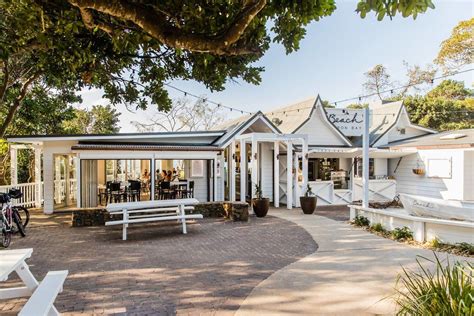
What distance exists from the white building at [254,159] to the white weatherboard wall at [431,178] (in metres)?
0.05

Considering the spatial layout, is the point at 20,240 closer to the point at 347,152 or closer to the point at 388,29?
the point at 347,152

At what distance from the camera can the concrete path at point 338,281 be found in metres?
4.06

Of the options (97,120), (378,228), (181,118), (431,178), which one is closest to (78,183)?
(378,228)

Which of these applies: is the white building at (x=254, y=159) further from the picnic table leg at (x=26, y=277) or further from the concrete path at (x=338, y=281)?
the picnic table leg at (x=26, y=277)

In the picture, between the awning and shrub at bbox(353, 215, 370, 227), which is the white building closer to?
the awning

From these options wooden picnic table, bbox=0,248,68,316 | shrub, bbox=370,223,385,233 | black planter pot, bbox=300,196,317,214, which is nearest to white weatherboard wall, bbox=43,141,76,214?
black planter pot, bbox=300,196,317,214

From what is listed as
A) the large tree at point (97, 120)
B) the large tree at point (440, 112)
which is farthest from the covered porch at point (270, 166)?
the large tree at point (440, 112)

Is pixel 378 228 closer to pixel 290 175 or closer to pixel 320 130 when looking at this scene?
pixel 290 175

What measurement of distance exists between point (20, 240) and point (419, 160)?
17.4 meters

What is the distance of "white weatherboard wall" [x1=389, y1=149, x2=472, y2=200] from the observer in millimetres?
14523

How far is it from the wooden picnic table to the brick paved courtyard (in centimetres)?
45

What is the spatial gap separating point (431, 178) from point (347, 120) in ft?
19.1

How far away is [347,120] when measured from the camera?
19.8m

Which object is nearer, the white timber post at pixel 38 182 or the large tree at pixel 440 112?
the white timber post at pixel 38 182
